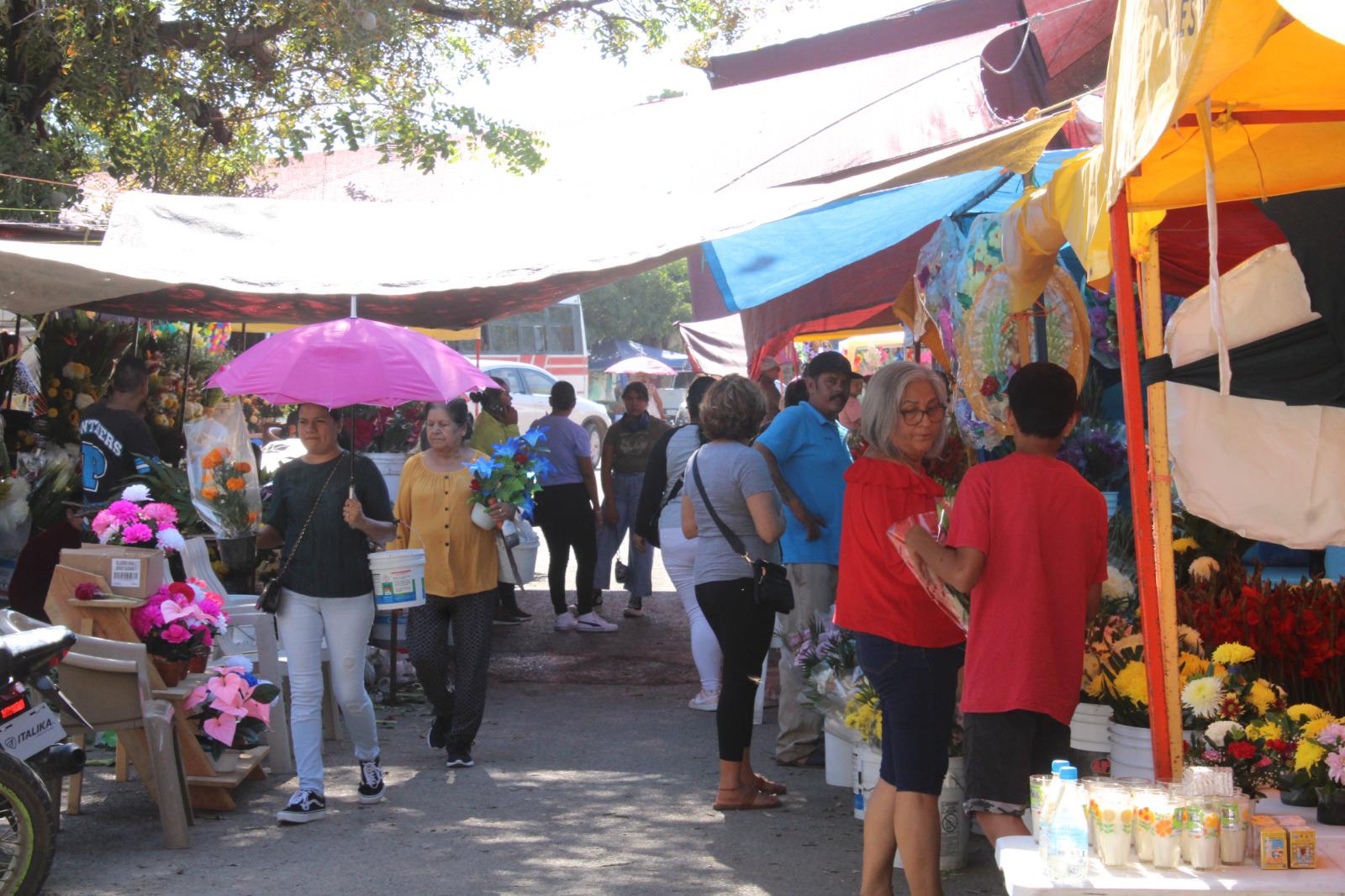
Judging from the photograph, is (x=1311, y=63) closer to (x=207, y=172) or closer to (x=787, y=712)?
(x=787, y=712)

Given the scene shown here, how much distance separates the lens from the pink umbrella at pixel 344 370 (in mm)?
6188

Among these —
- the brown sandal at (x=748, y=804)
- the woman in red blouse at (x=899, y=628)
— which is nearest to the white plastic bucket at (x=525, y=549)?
the brown sandal at (x=748, y=804)

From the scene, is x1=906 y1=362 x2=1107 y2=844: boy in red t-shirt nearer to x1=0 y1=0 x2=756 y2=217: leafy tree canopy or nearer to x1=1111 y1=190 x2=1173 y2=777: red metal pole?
x1=1111 y1=190 x2=1173 y2=777: red metal pole

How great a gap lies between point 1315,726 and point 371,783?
13.3ft

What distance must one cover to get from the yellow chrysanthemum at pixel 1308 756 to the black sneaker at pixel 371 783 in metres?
3.98

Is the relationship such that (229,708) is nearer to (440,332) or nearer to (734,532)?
(734,532)

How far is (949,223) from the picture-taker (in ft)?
20.4

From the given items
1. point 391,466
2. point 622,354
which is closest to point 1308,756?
point 391,466

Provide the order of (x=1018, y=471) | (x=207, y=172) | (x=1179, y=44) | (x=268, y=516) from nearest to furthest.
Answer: (x=1179, y=44)
(x=1018, y=471)
(x=268, y=516)
(x=207, y=172)

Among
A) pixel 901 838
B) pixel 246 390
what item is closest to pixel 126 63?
pixel 246 390

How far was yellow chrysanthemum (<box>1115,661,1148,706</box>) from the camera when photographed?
13.9ft

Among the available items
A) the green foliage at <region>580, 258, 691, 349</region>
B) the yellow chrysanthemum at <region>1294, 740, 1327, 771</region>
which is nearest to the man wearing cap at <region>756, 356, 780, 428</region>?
the yellow chrysanthemum at <region>1294, 740, 1327, 771</region>

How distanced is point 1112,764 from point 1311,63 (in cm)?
222

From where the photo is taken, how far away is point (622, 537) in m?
11.4
